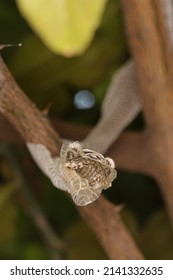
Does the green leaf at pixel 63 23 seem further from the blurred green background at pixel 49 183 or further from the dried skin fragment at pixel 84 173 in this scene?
the blurred green background at pixel 49 183

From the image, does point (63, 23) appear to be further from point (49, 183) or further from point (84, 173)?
point (49, 183)

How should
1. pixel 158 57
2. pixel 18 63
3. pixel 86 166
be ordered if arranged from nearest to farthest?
pixel 86 166, pixel 158 57, pixel 18 63

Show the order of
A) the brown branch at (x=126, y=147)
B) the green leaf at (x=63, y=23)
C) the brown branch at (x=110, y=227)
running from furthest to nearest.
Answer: the brown branch at (x=126, y=147) → the brown branch at (x=110, y=227) → the green leaf at (x=63, y=23)

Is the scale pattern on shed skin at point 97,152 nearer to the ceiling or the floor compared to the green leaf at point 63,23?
nearer to the floor

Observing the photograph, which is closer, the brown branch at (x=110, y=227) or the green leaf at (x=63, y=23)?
the green leaf at (x=63, y=23)

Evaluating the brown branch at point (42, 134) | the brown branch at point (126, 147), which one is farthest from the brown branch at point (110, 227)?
the brown branch at point (126, 147)

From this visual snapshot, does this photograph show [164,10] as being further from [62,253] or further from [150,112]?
[62,253]

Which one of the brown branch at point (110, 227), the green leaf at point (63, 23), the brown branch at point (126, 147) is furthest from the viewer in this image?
the brown branch at point (126, 147)

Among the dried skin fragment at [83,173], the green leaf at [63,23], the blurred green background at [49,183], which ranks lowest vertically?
the blurred green background at [49,183]

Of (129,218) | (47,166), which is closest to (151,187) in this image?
(129,218)
